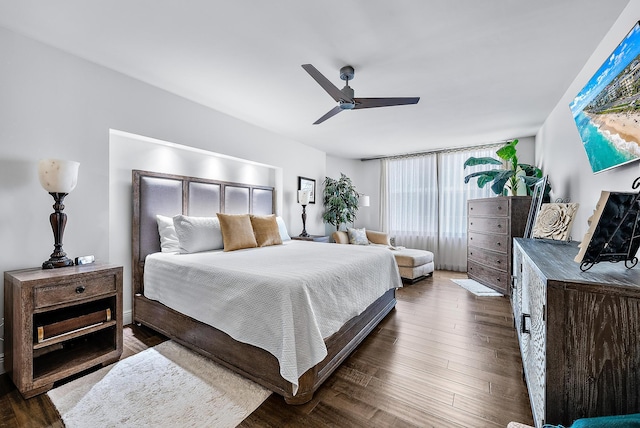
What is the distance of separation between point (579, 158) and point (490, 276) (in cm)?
224

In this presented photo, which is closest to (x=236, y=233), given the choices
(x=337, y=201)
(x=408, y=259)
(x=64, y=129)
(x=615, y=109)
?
(x=64, y=129)

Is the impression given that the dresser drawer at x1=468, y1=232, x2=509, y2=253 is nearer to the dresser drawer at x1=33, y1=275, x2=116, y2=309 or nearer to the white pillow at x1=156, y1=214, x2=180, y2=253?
the white pillow at x1=156, y1=214, x2=180, y2=253

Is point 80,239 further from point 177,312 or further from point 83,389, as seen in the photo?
point 83,389

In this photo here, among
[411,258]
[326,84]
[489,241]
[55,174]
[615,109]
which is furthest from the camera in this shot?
[411,258]

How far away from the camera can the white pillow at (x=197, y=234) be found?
2.89 meters

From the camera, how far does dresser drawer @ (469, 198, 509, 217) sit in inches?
153

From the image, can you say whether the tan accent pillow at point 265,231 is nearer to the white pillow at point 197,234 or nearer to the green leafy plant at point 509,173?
the white pillow at point 197,234

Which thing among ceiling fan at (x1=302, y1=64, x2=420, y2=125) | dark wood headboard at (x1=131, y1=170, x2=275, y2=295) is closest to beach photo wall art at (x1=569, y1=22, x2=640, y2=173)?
ceiling fan at (x1=302, y1=64, x2=420, y2=125)

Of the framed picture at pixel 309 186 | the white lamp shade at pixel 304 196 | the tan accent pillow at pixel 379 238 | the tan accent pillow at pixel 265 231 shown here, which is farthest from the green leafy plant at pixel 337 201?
the tan accent pillow at pixel 265 231

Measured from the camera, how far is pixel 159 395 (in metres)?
1.73

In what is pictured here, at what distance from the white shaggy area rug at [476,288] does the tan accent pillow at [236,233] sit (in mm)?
3269

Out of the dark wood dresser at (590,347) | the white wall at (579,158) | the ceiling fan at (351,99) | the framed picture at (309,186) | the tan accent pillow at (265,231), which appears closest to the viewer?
the dark wood dresser at (590,347)

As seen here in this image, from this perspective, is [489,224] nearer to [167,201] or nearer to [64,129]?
[167,201]

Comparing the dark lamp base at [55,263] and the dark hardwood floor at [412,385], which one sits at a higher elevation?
the dark lamp base at [55,263]
